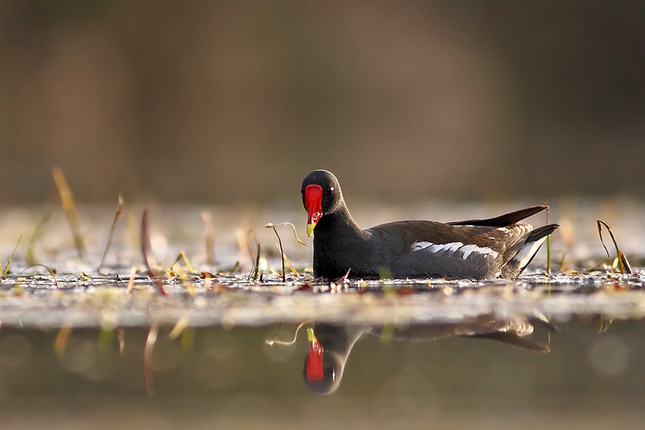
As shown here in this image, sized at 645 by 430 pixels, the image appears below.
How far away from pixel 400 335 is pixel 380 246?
2164mm

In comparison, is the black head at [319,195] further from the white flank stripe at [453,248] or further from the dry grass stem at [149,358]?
the dry grass stem at [149,358]

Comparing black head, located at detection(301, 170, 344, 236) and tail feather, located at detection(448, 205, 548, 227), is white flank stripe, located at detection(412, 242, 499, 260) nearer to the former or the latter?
tail feather, located at detection(448, 205, 548, 227)

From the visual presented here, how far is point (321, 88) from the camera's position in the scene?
25.3 metres

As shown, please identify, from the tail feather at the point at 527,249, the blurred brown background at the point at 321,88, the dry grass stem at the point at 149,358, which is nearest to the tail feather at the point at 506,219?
the tail feather at the point at 527,249

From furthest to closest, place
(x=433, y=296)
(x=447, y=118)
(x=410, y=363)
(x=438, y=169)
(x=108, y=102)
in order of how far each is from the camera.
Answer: (x=447, y=118)
(x=108, y=102)
(x=438, y=169)
(x=433, y=296)
(x=410, y=363)

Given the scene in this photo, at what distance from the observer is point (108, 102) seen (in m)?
23.1

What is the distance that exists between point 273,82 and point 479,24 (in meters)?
6.52

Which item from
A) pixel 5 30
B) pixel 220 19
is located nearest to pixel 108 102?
pixel 5 30

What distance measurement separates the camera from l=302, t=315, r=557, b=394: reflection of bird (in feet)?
13.2

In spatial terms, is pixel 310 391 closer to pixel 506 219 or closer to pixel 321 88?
pixel 506 219

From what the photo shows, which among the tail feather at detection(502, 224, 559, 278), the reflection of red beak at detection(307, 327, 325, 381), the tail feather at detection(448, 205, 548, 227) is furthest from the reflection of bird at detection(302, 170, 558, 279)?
the reflection of red beak at detection(307, 327, 325, 381)

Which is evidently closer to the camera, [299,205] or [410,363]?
[410,363]

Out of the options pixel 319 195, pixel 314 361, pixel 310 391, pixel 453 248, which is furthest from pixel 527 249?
pixel 310 391

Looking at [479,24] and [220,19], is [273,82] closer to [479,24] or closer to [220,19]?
[220,19]
